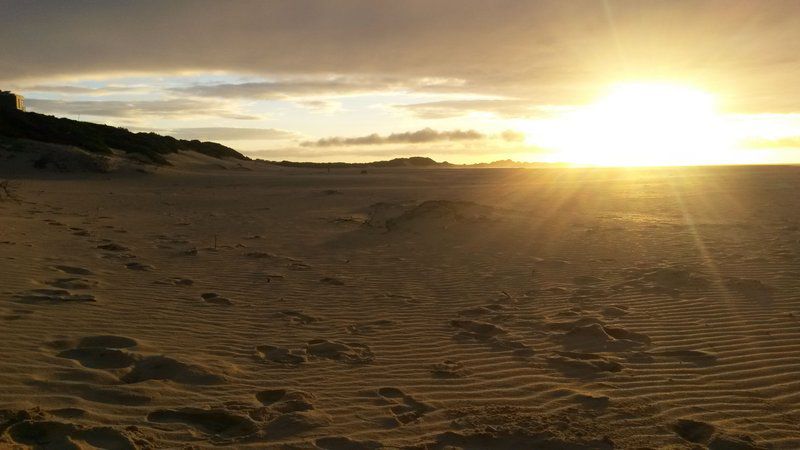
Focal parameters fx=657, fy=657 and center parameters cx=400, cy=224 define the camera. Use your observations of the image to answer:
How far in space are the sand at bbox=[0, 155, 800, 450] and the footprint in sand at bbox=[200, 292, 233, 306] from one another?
0.14ft

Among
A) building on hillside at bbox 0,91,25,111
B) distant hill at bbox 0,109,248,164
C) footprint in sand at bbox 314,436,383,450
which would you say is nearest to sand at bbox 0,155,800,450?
footprint in sand at bbox 314,436,383,450

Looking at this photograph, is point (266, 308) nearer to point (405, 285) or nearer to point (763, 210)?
point (405, 285)

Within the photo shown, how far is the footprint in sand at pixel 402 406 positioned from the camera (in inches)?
179

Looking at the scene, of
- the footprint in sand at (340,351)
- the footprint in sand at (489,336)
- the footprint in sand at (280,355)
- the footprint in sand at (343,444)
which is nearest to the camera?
the footprint in sand at (343,444)

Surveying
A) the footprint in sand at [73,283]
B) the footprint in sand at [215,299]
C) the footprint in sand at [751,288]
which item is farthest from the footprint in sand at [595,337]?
the footprint in sand at [73,283]

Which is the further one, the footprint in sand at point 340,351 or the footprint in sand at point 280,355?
the footprint in sand at point 340,351

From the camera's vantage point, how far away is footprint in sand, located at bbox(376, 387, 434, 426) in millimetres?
4539

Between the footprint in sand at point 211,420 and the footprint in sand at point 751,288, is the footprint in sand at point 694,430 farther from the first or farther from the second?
the footprint in sand at point 751,288

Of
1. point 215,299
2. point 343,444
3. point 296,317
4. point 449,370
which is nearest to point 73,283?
point 215,299

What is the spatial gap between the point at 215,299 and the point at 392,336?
8.04ft

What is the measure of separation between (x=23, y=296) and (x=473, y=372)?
15.8 feet

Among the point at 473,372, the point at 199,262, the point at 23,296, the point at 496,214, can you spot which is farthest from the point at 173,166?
the point at 473,372

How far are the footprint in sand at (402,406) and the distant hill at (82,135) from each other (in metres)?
31.2

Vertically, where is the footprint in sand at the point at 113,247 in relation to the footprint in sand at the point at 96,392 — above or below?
above
